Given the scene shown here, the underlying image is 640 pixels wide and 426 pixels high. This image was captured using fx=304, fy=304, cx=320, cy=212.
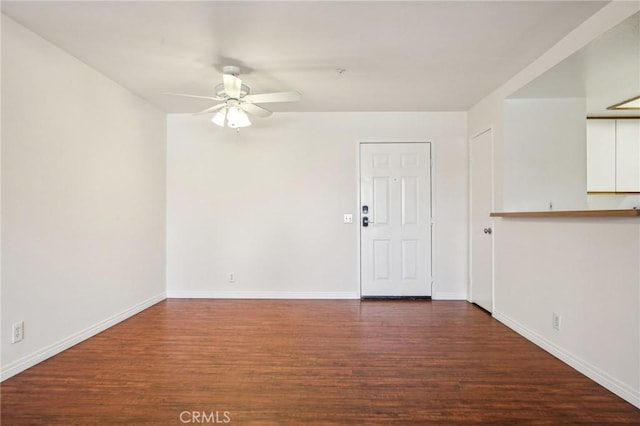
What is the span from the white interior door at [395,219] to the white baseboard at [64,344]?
105 inches

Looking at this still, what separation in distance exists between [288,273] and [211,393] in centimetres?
212

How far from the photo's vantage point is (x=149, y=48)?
237 centimetres

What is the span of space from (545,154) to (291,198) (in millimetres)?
2764

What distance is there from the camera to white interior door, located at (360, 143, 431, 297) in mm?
3916

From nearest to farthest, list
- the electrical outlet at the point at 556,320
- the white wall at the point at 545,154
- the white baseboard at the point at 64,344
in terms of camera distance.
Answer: the white baseboard at the point at 64,344 < the electrical outlet at the point at 556,320 < the white wall at the point at 545,154

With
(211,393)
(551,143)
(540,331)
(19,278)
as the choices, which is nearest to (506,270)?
(540,331)

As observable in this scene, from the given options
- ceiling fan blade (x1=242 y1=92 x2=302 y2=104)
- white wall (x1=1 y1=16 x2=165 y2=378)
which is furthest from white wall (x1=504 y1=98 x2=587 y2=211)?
white wall (x1=1 y1=16 x2=165 y2=378)

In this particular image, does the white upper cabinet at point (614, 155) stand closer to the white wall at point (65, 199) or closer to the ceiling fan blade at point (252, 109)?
the ceiling fan blade at point (252, 109)

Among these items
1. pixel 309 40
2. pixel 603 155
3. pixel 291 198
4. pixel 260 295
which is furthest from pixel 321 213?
pixel 603 155

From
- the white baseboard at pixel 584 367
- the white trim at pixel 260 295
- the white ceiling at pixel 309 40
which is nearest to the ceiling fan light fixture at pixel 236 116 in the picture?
the white ceiling at pixel 309 40

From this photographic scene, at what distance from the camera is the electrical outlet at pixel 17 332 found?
2037 mm

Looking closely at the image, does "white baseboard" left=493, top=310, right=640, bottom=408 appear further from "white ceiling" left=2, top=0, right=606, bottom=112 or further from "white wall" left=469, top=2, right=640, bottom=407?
"white ceiling" left=2, top=0, right=606, bottom=112

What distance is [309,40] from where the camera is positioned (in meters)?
2.23

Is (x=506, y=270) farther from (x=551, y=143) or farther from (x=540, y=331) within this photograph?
(x=551, y=143)
